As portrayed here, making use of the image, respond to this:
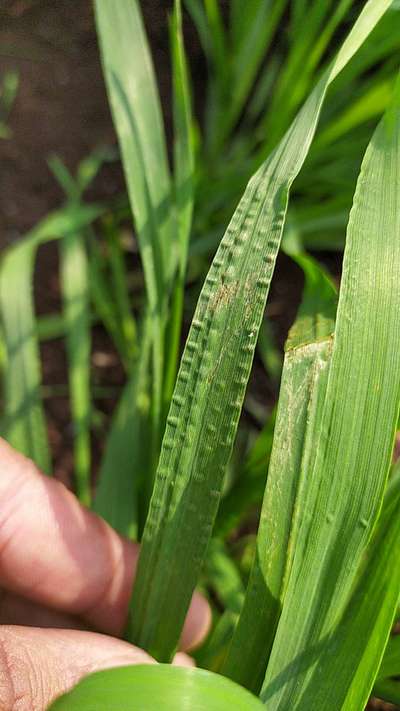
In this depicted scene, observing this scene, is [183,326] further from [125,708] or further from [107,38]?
[125,708]

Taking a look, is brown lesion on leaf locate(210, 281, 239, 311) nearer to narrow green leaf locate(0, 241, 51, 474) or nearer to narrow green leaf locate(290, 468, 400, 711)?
narrow green leaf locate(290, 468, 400, 711)

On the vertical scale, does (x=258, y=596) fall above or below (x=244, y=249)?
below

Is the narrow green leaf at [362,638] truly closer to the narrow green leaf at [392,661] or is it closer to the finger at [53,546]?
the narrow green leaf at [392,661]

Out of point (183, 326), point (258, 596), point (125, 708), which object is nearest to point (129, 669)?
point (125, 708)

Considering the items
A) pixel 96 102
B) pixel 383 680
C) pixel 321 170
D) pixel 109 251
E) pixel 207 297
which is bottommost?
pixel 383 680

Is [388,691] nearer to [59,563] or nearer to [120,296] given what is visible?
[59,563]

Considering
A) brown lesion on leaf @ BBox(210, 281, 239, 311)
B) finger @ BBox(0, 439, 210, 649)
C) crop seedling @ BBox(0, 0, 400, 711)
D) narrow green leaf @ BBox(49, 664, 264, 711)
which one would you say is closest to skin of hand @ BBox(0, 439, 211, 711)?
finger @ BBox(0, 439, 210, 649)

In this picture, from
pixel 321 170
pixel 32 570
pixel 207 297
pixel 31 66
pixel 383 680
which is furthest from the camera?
pixel 31 66

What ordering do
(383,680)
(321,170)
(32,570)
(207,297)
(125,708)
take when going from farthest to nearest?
(321,170)
(32,570)
(383,680)
(207,297)
(125,708)
